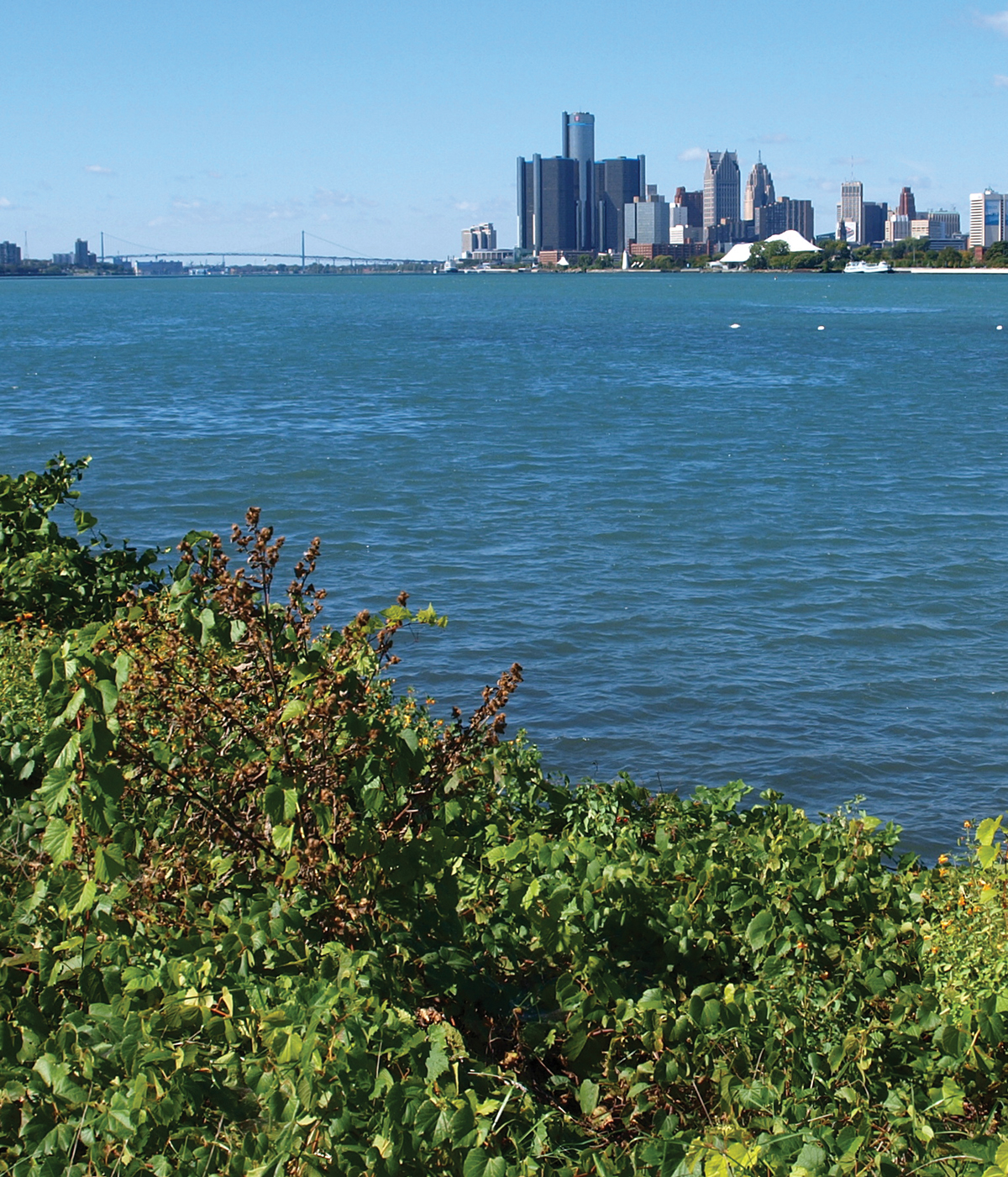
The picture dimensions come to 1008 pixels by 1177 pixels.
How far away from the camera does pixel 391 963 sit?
15.4 ft

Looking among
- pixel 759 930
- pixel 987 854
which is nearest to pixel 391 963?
pixel 759 930

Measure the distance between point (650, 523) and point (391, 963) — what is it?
61.4 ft

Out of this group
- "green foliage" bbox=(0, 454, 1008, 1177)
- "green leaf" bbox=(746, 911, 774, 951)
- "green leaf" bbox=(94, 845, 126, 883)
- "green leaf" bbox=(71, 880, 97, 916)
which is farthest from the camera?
"green leaf" bbox=(746, 911, 774, 951)

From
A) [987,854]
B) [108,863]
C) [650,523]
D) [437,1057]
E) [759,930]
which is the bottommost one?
[650,523]

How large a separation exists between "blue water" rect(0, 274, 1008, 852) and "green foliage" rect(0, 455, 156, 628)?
13.6ft

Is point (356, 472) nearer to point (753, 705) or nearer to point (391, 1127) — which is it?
point (753, 705)

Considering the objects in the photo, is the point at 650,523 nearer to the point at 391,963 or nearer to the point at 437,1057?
the point at 391,963

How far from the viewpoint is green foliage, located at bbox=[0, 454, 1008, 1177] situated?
388 cm

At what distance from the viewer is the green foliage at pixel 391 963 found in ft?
12.7

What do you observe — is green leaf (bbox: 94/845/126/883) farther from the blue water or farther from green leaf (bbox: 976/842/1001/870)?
the blue water

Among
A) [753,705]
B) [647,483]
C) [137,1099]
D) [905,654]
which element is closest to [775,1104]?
[137,1099]

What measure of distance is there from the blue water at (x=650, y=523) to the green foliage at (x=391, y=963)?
541cm

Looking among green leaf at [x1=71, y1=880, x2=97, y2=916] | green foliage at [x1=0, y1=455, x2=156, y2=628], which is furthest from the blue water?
green leaf at [x1=71, y1=880, x2=97, y2=916]

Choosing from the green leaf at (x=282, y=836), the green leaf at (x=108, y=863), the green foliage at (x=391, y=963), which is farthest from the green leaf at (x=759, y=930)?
the green leaf at (x=108, y=863)
